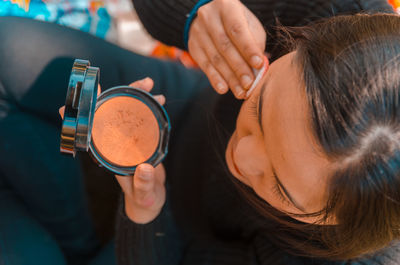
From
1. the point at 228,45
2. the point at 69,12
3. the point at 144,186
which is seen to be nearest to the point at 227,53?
the point at 228,45

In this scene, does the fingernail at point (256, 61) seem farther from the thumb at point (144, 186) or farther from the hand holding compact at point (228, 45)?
the thumb at point (144, 186)

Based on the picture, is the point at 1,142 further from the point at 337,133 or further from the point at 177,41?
the point at 337,133

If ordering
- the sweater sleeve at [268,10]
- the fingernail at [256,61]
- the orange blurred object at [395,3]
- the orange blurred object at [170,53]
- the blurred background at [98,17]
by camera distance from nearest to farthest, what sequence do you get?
the fingernail at [256,61] < the sweater sleeve at [268,10] < the blurred background at [98,17] < the orange blurred object at [395,3] < the orange blurred object at [170,53]

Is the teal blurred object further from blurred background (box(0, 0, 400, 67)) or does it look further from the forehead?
the forehead

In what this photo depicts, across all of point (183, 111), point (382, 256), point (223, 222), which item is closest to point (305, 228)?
point (382, 256)

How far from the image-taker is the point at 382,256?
567 millimetres

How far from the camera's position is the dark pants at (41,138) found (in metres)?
0.63

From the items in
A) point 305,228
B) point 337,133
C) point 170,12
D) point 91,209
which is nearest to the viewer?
point 337,133

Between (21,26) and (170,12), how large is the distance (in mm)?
303

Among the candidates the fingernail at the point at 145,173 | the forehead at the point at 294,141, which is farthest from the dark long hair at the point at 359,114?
the fingernail at the point at 145,173

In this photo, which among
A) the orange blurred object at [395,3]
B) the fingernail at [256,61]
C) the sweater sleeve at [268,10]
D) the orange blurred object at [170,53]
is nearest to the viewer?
the fingernail at [256,61]

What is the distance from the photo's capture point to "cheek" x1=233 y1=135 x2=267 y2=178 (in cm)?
46

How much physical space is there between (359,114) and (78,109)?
33cm

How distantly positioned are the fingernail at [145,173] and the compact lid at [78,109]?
0.42ft
